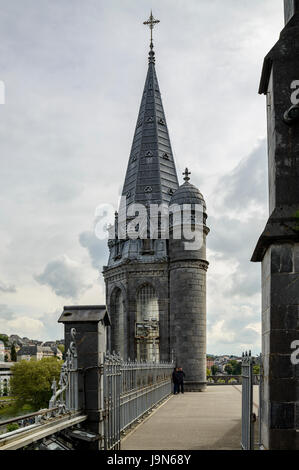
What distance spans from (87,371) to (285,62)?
18.0 feet

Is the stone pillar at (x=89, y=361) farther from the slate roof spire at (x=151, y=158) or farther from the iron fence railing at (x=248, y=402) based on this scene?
the slate roof spire at (x=151, y=158)

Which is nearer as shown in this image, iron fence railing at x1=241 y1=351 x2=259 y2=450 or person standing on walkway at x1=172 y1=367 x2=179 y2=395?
iron fence railing at x1=241 y1=351 x2=259 y2=450

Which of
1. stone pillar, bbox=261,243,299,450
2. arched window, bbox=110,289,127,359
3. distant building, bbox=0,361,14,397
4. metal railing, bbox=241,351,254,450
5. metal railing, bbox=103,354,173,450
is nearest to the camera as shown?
stone pillar, bbox=261,243,299,450

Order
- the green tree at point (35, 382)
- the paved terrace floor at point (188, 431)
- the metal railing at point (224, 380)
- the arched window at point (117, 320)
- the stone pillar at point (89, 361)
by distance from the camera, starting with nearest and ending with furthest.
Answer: the stone pillar at point (89, 361) < the paved terrace floor at point (188, 431) < the arched window at point (117, 320) < the metal railing at point (224, 380) < the green tree at point (35, 382)

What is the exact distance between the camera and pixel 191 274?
40.4m

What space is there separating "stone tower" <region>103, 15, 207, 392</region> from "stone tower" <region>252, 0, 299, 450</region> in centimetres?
3064

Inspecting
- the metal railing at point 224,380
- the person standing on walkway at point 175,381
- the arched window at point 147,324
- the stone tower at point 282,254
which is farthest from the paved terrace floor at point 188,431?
the metal railing at point 224,380

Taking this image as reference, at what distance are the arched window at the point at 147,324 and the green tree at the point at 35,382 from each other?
2205 centimetres

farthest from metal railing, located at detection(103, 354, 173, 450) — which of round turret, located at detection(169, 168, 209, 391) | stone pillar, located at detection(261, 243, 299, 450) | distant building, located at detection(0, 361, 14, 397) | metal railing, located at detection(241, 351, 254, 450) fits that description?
distant building, located at detection(0, 361, 14, 397)

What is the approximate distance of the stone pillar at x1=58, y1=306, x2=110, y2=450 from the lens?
1007 centimetres

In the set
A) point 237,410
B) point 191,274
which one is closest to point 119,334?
point 191,274

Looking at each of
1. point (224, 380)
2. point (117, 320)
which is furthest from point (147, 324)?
point (224, 380)

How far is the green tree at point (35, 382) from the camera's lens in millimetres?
63156

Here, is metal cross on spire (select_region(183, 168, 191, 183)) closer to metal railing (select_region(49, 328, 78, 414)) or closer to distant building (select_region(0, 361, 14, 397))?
metal railing (select_region(49, 328, 78, 414))
